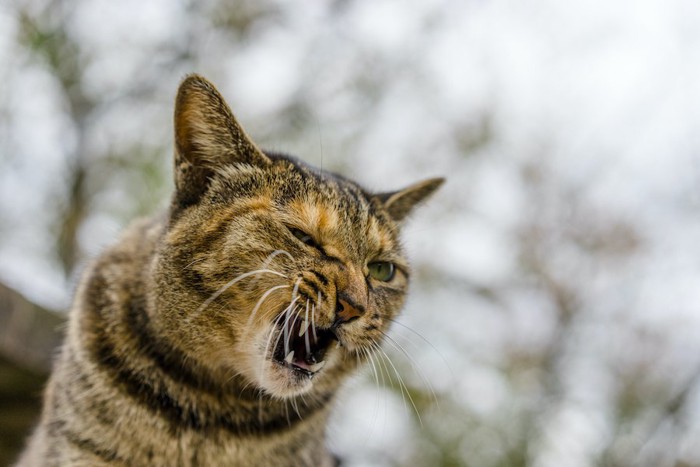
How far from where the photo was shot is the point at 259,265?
1464mm

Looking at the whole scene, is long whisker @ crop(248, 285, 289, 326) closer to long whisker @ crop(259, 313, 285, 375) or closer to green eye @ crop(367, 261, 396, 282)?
long whisker @ crop(259, 313, 285, 375)

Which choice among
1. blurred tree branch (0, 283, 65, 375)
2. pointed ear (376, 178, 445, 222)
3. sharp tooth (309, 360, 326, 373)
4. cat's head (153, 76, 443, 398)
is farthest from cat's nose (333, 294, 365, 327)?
blurred tree branch (0, 283, 65, 375)

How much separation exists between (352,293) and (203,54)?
3990mm

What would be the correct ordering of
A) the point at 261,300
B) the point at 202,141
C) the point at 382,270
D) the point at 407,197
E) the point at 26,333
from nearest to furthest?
1. the point at 261,300
2. the point at 202,141
3. the point at 382,270
4. the point at 407,197
5. the point at 26,333

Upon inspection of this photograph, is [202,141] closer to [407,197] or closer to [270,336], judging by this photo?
[270,336]

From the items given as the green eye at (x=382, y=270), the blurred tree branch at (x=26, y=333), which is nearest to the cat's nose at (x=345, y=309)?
the green eye at (x=382, y=270)

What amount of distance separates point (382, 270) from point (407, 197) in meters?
0.44

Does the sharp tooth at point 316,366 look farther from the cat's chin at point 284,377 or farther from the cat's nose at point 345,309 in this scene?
the cat's nose at point 345,309

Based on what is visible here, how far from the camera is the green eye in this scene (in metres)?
1.75

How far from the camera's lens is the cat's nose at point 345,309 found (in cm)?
143

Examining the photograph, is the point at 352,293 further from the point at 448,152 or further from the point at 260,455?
the point at 448,152

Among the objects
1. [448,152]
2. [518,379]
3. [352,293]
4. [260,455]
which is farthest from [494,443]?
[352,293]

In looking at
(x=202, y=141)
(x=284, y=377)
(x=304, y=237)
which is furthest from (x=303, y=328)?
(x=202, y=141)

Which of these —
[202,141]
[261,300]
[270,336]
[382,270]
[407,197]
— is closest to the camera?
[261,300]
